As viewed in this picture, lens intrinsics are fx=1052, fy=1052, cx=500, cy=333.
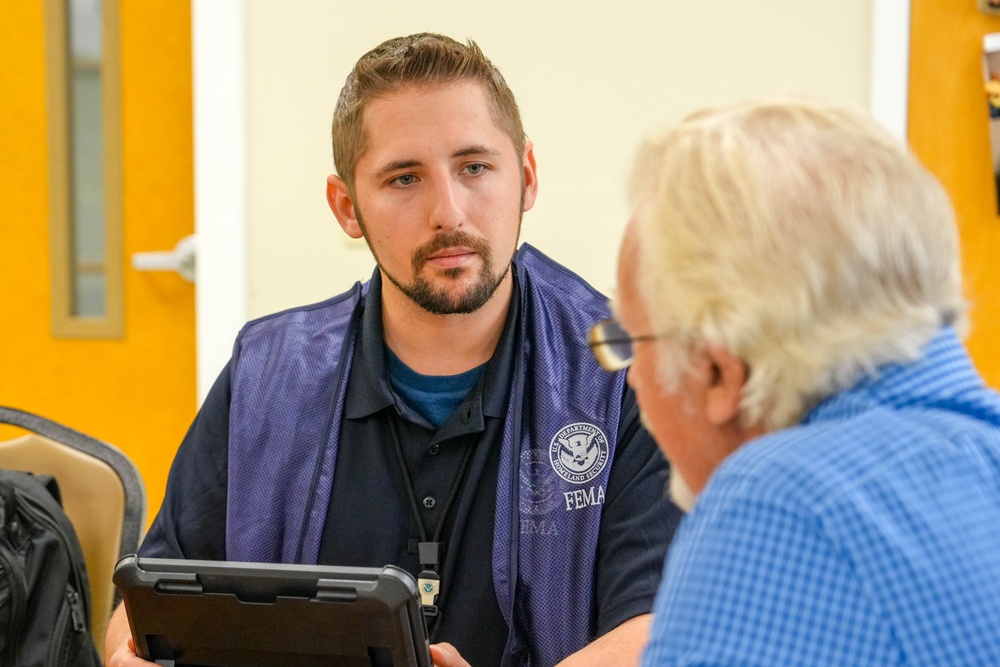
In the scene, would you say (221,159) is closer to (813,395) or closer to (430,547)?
(430,547)

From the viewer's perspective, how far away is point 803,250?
2.13 ft

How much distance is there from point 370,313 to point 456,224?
7.4 inches

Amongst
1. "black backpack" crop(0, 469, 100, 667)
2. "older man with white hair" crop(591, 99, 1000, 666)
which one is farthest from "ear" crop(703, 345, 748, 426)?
"black backpack" crop(0, 469, 100, 667)

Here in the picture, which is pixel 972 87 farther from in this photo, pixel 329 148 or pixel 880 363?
pixel 880 363

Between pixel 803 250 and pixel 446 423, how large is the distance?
705mm

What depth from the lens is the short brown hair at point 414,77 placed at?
1350mm

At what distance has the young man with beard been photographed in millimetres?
1228

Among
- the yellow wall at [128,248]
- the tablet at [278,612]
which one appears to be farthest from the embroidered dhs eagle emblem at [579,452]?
the yellow wall at [128,248]

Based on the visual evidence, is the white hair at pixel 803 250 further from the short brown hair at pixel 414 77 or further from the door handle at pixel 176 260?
the door handle at pixel 176 260

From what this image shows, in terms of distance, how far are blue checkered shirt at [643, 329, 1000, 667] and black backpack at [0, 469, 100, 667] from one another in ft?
3.29

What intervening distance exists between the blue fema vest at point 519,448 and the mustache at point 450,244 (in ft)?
0.33

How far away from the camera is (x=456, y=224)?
129 cm

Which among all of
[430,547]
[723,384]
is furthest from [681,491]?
[430,547]

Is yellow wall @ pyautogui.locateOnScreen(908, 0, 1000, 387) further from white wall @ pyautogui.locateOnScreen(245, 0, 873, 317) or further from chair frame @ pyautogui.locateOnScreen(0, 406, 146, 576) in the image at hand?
chair frame @ pyautogui.locateOnScreen(0, 406, 146, 576)
